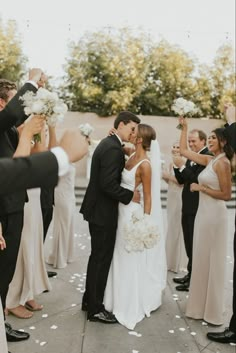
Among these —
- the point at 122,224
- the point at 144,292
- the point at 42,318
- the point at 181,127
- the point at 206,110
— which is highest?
the point at 206,110

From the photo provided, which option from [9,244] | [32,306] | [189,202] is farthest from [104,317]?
[189,202]

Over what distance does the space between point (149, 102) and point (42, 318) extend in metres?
16.9

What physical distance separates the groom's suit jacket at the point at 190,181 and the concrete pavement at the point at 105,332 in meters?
1.19

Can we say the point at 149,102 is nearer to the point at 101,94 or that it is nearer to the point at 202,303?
the point at 101,94

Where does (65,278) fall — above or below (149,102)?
below

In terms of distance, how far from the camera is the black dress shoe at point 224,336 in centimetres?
395

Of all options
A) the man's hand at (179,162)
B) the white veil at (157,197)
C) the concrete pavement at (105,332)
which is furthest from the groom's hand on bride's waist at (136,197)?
the man's hand at (179,162)

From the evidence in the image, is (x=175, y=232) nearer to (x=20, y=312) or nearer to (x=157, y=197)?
(x=157, y=197)

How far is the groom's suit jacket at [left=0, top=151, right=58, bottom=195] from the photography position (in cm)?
175

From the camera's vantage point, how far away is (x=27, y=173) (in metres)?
1.75

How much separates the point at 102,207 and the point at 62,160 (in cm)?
248

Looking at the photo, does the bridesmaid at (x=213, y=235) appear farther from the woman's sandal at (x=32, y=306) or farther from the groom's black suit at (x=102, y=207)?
the woman's sandal at (x=32, y=306)

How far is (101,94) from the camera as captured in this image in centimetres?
1945

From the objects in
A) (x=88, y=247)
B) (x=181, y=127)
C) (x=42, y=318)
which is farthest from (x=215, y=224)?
(x=88, y=247)
